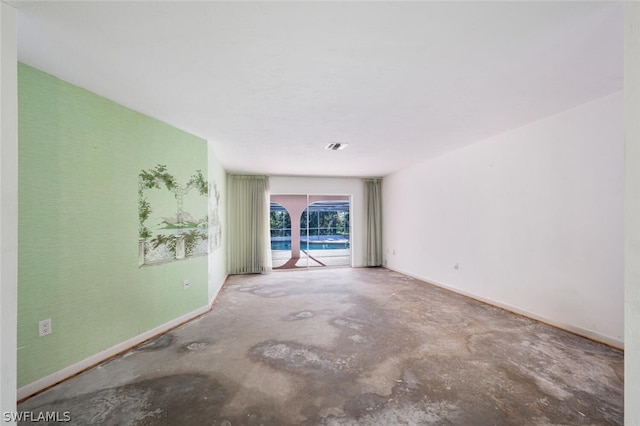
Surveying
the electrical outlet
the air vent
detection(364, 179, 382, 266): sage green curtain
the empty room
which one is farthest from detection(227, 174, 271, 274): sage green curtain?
the electrical outlet

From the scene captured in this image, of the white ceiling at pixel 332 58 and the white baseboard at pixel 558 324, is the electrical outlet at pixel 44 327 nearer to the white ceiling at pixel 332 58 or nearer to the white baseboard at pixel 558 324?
the white ceiling at pixel 332 58

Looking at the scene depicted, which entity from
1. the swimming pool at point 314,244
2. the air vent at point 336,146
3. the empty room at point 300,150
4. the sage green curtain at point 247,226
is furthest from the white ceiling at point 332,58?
the swimming pool at point 314,244

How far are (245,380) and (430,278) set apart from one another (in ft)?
13.8

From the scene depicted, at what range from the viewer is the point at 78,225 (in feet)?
7.15

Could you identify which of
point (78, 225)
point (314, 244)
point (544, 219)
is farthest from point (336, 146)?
point (314, 244)

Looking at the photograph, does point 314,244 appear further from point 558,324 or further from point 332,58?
point 332,58

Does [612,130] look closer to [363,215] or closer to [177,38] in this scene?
[177,38]

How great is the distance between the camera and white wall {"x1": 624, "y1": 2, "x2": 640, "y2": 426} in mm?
1153

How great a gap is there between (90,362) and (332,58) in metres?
3.25

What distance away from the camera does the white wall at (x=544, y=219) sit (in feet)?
8.34

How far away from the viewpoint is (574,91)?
239 cm

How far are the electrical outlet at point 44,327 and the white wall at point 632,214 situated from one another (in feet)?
11.9

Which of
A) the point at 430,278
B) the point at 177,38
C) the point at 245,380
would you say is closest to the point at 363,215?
the point at 430,278
